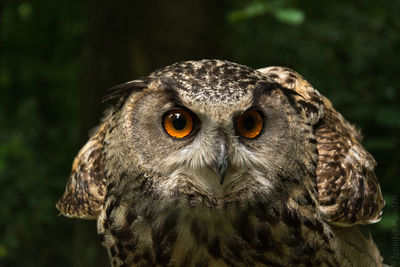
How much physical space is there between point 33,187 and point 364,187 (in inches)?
168

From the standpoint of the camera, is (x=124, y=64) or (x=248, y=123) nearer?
(x=248, y=123)

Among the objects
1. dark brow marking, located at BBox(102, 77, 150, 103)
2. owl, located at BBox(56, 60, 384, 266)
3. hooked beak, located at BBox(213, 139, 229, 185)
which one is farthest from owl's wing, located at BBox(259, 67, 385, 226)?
dark brow marking, located at BBox(102, 77, 150, 103)

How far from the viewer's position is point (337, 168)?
2428mm

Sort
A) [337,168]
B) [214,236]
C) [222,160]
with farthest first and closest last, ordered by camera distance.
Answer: [337,168]
[214,236]
[222,160]

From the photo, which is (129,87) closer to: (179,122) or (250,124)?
(179,122)

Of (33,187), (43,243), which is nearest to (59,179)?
(33,187)

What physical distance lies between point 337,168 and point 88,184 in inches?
47.7

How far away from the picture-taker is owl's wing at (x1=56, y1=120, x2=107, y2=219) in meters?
2.58

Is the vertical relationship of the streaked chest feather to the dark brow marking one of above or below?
below

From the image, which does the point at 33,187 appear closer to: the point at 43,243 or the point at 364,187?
the point at 43,243

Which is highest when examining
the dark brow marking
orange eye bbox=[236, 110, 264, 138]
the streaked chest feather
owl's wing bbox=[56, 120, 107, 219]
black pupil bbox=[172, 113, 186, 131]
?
the dark brow marking

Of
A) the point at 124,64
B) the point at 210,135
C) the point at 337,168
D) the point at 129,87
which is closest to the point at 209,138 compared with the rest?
the point at 210,135

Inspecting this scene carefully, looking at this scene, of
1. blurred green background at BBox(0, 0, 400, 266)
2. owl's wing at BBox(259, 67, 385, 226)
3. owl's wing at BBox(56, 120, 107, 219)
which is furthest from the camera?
blurred green background at BBox(0, 0, 400, 266)

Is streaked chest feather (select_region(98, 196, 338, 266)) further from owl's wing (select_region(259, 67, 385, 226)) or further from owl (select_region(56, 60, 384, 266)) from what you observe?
owl's wing (select_region(259, 67, 385, 226))
